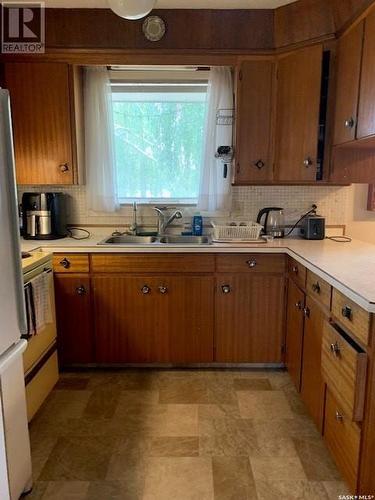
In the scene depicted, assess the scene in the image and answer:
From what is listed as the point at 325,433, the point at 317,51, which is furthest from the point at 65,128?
the point at 325,433

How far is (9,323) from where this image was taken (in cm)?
128

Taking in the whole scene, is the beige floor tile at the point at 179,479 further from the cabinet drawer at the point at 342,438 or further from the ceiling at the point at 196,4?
the ceiling at the point at 196,4

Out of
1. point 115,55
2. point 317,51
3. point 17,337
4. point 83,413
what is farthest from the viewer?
point 115,55

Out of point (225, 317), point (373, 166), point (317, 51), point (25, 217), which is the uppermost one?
point (317, 51)

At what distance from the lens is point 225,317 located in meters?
2.42

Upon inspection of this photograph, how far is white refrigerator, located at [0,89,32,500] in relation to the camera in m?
1.24

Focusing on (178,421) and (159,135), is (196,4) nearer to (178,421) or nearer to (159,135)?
(159,135)

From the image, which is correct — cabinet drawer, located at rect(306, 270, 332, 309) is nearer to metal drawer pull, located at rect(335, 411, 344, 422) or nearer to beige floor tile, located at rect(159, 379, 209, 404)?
metal drawer pull, located at rect(335, 411, 344, 422)

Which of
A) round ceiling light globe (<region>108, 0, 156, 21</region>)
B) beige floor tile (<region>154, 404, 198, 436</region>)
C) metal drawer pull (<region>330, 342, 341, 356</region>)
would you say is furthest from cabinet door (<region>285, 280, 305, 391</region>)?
round ceiling light globe (<region>108, 0, 156, 21</region>)

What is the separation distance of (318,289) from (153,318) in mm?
1125

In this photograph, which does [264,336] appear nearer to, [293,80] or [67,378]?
[67,378]

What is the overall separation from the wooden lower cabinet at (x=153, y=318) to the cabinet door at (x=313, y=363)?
0.68 m

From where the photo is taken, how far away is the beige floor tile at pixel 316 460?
158 centimetres

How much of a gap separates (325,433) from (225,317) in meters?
0.93
